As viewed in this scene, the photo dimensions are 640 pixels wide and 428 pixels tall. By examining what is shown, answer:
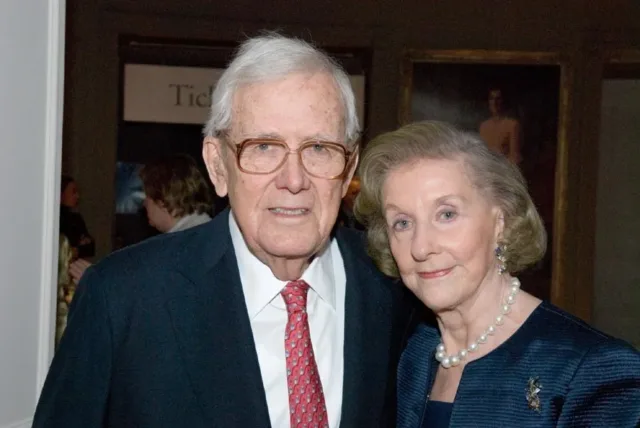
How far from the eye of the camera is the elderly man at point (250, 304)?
2.17 m

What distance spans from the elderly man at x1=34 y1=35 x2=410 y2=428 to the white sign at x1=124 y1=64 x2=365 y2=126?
615 cm

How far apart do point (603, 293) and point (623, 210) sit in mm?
917

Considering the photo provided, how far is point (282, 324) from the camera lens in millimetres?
2373

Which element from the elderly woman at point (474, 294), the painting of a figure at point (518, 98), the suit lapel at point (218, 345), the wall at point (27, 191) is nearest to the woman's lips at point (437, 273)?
the elderly woman at point (474, 294)

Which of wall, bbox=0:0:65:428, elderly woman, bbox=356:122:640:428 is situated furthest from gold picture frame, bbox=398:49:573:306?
elderly woman, bbox=356:122:640:428

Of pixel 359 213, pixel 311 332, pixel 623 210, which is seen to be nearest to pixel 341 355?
pixel 311 332

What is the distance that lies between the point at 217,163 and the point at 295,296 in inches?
16.0

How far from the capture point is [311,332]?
244cm

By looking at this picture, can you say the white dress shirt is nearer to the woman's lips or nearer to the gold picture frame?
the woman's lips

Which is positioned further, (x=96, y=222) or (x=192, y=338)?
(x=96, y=222)

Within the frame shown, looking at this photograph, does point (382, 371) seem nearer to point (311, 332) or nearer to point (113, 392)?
point (311, 332)

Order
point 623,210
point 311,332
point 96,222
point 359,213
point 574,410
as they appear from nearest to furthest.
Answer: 1. point 574,410
2. point 311,332
3. point 359,213
4. point 96,222
5. point 623,210

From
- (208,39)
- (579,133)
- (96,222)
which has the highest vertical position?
(208,39)

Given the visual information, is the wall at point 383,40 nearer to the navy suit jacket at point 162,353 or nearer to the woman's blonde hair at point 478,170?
the woman's blonde hair at point 478,170
